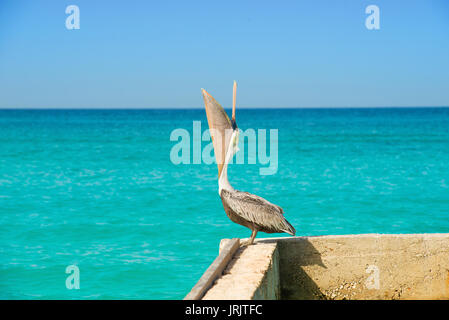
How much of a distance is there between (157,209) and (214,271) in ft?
36.7

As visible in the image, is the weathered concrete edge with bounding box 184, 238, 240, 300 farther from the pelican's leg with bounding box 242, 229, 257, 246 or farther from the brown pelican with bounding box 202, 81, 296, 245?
the brown pelican with bounding box 202, 81, 296, 245

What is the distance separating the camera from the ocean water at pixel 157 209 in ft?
33.2

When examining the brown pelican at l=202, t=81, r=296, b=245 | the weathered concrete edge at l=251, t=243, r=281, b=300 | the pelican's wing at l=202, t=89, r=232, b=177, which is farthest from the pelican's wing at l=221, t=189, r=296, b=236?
the pelican's wing at l=202, t=89, r=232, b=177

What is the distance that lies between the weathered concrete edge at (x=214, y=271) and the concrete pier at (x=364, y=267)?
694mm

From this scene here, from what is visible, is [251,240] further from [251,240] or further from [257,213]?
[257,213]

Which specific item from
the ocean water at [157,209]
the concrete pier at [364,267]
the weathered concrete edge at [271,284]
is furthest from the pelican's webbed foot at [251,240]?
the ocean water at [157,209]

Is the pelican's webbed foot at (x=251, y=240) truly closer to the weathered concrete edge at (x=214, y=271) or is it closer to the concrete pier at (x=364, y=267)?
the weathered concrete edge at (x=214, y=271)

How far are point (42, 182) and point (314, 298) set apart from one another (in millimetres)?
15835

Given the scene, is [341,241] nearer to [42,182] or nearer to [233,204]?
[233,204]

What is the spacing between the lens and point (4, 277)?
33.1ft

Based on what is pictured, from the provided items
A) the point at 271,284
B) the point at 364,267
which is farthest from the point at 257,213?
the point at 364,267

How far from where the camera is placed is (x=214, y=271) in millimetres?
4340

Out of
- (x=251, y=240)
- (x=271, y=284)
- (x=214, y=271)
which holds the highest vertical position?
(x=251, y=240)
